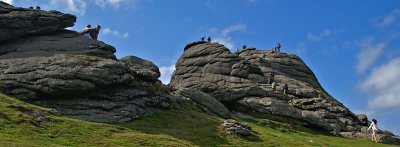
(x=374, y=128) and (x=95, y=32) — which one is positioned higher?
(x=95, y=32)

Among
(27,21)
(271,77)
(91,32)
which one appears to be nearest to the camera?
(27,21)

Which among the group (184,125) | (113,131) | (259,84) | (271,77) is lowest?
A: (113,131)

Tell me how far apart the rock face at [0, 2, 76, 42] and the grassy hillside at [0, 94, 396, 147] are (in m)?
17.5

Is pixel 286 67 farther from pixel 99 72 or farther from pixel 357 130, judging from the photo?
pixel 99 72

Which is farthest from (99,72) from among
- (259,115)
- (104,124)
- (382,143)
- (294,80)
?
(294,80)

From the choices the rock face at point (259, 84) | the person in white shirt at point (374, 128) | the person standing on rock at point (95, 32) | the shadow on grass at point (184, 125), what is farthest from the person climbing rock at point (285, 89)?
the person standing on rock at point (95, 32)

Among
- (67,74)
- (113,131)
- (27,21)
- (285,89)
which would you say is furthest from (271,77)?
(113,131)

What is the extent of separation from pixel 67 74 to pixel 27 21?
16283 millimetres

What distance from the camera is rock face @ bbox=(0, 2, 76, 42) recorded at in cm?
6594

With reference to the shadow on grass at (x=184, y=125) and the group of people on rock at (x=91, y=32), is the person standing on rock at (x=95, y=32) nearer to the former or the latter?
the group of people on rock at (x=91, y=32)

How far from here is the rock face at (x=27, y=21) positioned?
6594 cm

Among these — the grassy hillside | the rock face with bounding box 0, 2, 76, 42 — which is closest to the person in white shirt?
the grassy hillside

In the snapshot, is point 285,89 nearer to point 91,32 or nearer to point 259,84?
point 259,84

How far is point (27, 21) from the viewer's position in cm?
6800
